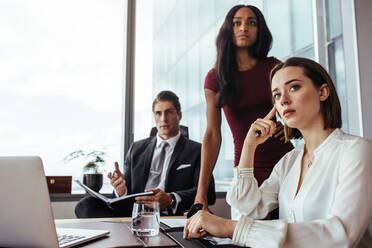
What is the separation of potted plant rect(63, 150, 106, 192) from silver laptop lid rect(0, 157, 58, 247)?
190 centimetres

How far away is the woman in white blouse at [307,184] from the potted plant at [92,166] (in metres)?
1.55

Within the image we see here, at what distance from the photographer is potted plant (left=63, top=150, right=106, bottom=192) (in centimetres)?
258

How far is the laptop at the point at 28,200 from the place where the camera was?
71 cm

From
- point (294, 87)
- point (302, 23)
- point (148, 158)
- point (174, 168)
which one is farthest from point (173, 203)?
point (302, 23)

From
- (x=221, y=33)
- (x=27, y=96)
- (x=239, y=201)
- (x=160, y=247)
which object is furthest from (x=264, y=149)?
(x=27, y=96)

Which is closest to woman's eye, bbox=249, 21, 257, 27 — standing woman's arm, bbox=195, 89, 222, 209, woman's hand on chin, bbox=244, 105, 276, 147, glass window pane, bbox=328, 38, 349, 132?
standing woman's arm, bbox=195, 89, 222, 209

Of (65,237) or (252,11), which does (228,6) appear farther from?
(65,237)

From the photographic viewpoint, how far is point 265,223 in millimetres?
886

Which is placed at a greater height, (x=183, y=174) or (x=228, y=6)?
(x=228, y=6)

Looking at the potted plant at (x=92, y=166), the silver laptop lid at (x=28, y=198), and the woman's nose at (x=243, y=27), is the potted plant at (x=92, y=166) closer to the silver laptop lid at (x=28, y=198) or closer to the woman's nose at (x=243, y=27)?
the woman's nose at (x=243, y=27)

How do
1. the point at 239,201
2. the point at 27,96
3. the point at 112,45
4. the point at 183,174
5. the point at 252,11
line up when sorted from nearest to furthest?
the point at 239,201, the point at 252,11, the point at 183,174, the point at 27,96, the point at 112,45

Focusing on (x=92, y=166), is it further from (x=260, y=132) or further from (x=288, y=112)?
(x=288, y=112)

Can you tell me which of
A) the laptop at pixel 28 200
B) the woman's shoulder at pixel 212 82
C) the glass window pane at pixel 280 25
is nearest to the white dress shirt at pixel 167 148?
the woman's shoulder at pixel 212 82

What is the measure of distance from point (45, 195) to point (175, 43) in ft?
9.27
